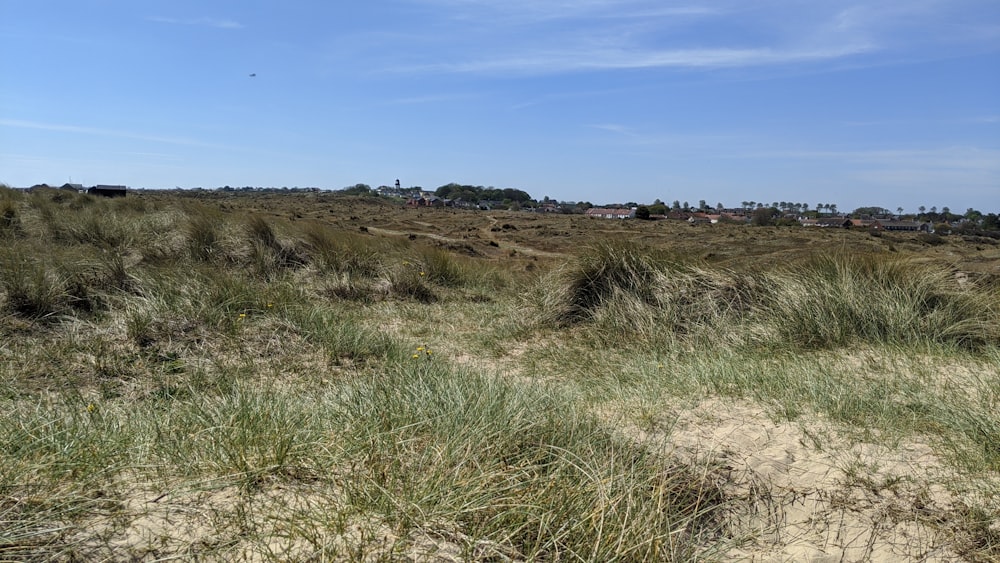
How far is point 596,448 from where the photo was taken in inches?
133

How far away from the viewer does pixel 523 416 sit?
3543 millimetres

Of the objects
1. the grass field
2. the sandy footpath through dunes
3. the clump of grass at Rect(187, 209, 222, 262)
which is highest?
the clump of grass at Rect(187, 209, 222, 262)

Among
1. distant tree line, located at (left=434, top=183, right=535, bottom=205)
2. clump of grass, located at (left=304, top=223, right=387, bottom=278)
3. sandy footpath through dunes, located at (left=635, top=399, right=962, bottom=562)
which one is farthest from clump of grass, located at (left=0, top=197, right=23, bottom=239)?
distant tree line, located at (left=434, top=183, right=535, bottom=205)

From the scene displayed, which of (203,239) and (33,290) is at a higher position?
(203,239)

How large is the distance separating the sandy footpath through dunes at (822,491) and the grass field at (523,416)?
0.01 meters

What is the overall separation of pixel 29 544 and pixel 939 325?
781 centimetres

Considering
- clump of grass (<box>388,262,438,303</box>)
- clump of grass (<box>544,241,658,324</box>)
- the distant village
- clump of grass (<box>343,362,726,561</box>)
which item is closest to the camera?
clump of grass (<box>343,362,726,561</box>)

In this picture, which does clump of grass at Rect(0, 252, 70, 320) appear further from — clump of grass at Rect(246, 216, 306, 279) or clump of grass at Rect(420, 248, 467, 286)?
clump of grass at Rect(420, 248, 467, 286)

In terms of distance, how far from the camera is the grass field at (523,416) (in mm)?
2492

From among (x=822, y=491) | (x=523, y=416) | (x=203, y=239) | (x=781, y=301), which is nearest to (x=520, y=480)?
(x=523, y=416)

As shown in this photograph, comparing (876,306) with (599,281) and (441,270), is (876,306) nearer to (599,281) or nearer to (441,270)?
(599,281)

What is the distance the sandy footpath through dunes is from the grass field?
0.6 inches

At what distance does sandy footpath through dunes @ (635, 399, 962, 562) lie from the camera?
3006 mm

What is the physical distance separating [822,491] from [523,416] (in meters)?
1.60
